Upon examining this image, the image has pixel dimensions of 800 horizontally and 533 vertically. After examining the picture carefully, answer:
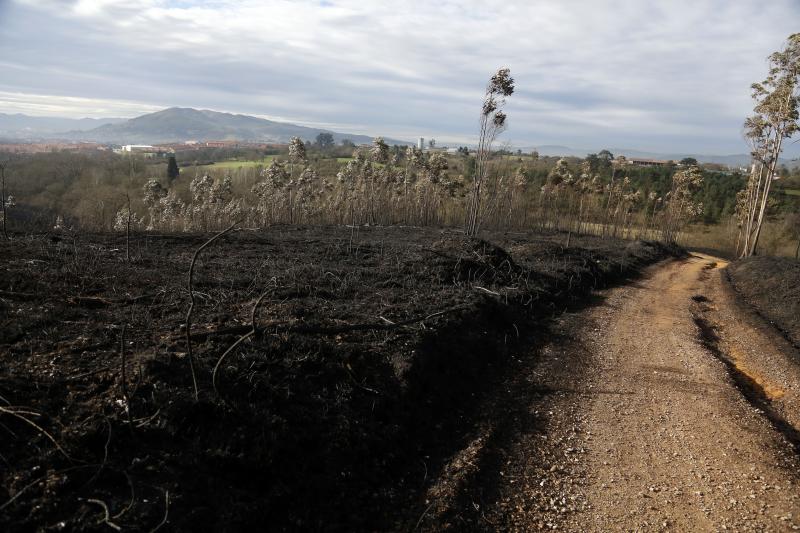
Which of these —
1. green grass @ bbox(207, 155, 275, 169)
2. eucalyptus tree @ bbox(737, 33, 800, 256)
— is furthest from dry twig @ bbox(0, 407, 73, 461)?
green grass @ bbox(207, 155, 275, 169)

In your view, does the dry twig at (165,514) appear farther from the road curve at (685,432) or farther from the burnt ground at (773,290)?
the burnt ground at (773,290)

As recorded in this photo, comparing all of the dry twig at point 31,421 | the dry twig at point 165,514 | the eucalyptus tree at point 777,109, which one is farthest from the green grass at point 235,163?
the dry twig at point 165,514

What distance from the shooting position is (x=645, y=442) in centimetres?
607

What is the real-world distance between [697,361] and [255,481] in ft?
29.3

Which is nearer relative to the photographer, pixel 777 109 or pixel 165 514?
pixel 165 514

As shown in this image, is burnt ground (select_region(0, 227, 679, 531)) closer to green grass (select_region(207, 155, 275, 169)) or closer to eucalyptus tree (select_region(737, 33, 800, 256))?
eucalyptus tree (select_region(737, 33, 800, 256))

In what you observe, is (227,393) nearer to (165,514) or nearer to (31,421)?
(165,514)

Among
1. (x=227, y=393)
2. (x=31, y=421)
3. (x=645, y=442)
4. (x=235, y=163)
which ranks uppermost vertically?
(x=235, y=163)

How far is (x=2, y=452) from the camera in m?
3.54

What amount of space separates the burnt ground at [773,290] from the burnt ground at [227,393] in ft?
27.7

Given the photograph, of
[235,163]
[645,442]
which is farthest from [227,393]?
[235,163]

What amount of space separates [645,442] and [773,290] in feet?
49.0

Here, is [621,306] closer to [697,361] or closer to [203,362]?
[697,361]

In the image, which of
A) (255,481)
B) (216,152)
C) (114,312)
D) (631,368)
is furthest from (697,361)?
(216,152)
